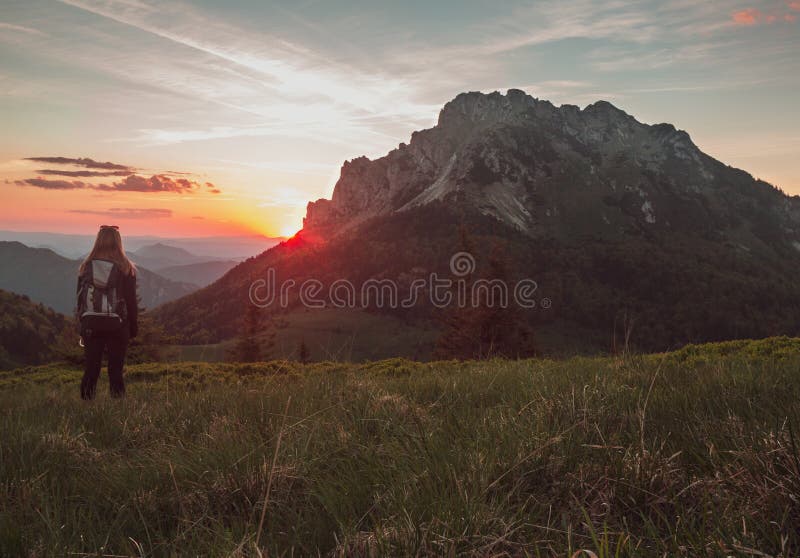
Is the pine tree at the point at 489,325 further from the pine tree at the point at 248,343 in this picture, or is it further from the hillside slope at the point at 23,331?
the hillside slope at the point at 23,331

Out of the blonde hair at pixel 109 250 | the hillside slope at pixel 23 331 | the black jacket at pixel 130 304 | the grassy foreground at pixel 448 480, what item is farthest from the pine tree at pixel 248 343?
the hillside slope at pixel 23 331

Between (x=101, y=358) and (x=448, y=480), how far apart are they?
7.65 meters

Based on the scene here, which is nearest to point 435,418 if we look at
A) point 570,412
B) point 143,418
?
point 570,412

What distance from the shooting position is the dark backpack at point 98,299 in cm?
766

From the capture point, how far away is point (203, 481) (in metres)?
2.69

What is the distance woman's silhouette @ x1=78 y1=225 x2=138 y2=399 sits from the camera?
7.66 m

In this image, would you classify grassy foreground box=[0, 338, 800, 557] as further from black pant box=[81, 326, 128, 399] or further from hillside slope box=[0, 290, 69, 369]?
hillside slope box=[0, 290, 69, 369]

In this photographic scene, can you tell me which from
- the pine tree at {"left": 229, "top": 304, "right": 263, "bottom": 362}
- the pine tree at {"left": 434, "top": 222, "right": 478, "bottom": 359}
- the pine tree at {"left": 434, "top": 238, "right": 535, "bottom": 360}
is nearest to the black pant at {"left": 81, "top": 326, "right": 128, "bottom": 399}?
the pine tree at {"left": 434, "top": 238, "right": 535, "bottom": 360}

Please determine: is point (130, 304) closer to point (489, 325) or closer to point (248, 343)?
point (489, 325)

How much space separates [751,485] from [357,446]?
2037 millimetres

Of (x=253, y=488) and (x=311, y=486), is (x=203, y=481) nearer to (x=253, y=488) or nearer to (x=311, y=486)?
(x=253, y=488)

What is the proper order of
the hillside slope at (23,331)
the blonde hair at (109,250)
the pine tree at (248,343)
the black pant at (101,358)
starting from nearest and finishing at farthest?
the black pant at (101,358)
the blonde hair at (109,250)
the pine tree at (248,343)
the hillside slope at (23,331)

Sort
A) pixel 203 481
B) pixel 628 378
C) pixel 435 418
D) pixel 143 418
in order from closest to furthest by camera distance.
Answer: pixel 203 481
pixel 435 418
pixel 628 378
pixel 143 418

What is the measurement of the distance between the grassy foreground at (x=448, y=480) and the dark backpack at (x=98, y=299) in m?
4.04
